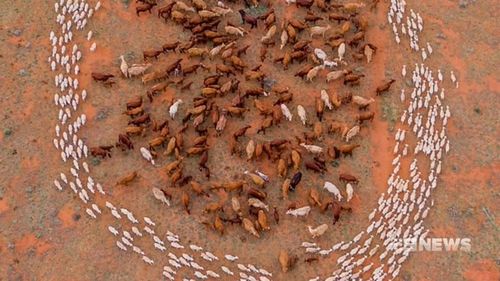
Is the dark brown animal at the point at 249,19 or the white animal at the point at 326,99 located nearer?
the white animal at the point at 326,99

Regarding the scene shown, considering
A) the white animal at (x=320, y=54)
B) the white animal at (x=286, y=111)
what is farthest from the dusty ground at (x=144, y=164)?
the white animal at (x=320, y=54)

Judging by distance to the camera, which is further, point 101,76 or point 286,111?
point 101,76

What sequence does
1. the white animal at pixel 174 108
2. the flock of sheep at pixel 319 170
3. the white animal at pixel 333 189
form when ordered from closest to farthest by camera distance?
the flock of sheep at pixel 319 170 < the white animal at pixel 333 189 < the white animal at pixel 174 108

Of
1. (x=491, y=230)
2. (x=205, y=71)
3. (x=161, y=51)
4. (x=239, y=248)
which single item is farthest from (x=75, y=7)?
(x=491, y=230)

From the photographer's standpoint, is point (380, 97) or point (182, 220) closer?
point (182, 220)

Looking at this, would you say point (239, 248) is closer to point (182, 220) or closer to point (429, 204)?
point (182, 220)

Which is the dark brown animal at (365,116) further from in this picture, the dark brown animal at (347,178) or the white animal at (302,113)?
the dark brown animal at (347,178)

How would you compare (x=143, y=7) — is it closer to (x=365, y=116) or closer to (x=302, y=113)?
(x=302, y=113)

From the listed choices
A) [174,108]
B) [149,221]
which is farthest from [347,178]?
→ [149,221]
